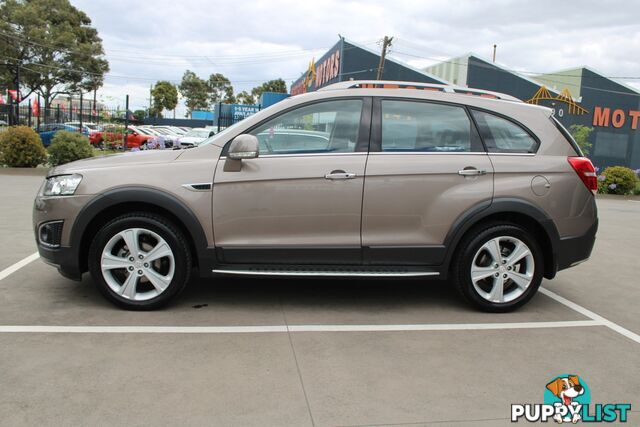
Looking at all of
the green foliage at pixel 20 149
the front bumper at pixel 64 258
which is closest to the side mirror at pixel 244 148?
the front bumper at pixel 64 258

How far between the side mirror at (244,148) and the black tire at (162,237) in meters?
0.76

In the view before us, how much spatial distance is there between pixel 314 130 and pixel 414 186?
94 centimetres

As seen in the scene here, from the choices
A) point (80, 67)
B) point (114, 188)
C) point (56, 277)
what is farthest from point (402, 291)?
point (80, 67)

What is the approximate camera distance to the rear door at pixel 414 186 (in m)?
4.41

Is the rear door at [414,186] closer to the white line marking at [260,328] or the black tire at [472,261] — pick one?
the black tire at [472,261]

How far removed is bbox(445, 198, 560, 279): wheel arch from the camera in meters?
4.47

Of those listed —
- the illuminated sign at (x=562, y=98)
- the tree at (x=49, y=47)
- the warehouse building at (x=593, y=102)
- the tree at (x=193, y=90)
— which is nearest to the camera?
the illuminated sign at (x=562, y=98)

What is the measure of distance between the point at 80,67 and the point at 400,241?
154 ft

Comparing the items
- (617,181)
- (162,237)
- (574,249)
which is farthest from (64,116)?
(574,249)

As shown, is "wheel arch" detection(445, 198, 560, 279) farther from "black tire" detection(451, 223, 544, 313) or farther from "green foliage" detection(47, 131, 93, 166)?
"green foliage" detection(47, 131, 93, 166)

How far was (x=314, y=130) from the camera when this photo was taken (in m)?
4.58

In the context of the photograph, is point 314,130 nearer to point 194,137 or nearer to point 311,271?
point 311,271

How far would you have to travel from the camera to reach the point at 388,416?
295 cm

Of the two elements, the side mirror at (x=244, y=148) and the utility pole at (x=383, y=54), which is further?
the utility pole at (x=383, y=54)
